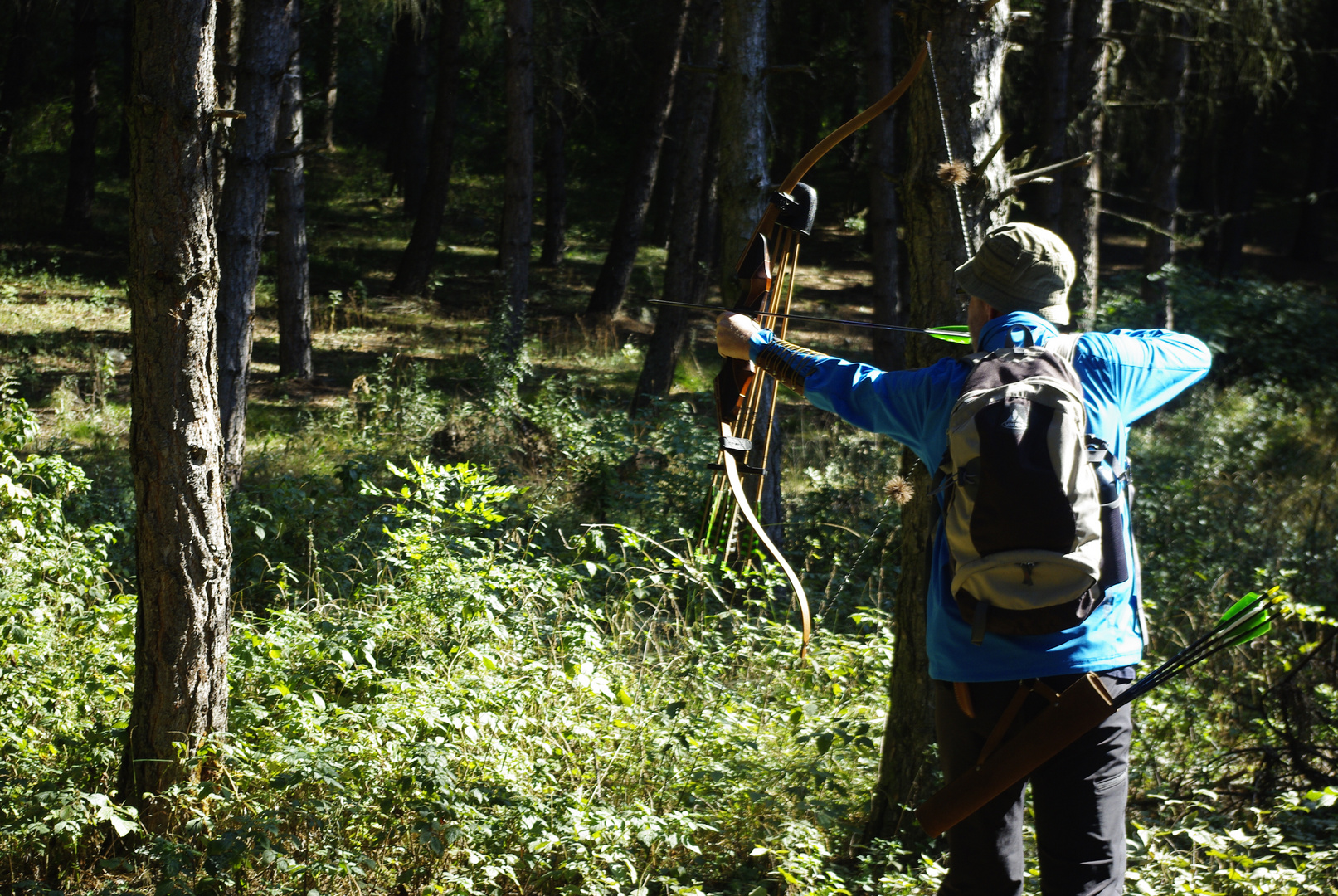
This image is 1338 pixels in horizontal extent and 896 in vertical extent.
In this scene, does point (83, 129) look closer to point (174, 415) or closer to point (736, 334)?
point (174, 415)

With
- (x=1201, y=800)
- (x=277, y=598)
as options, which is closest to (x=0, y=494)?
(x=277, y=598)

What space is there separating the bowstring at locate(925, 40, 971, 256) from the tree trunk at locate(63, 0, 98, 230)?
16.8m

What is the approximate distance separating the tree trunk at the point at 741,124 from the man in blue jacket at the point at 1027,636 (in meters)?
3.76

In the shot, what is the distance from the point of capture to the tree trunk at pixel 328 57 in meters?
17.6

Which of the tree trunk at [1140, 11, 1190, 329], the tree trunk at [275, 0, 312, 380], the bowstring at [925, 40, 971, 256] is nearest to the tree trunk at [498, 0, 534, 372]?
the tree trunk at [275, 0, 312, 380]

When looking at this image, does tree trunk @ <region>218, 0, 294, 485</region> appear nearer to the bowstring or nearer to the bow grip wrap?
the bowstring

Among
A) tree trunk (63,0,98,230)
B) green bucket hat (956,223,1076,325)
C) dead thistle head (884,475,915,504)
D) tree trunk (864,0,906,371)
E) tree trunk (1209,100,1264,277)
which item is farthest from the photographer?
tree trunk (1209,100,1264,277)

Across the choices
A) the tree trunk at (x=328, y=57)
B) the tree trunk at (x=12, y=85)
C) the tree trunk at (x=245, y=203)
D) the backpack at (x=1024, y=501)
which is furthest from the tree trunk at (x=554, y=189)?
the backpack at (x=1024, y=501)

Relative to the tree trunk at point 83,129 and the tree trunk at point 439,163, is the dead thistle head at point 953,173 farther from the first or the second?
the tree trunk at point 83,129

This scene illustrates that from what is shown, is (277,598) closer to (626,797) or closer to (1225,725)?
(626,797)

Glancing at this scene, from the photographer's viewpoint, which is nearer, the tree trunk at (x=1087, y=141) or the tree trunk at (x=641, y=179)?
the tree trunk at (x=1087, y=141)

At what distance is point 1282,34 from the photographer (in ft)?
40.2

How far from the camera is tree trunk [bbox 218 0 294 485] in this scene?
5980 mm

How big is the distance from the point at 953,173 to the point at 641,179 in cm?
1075
